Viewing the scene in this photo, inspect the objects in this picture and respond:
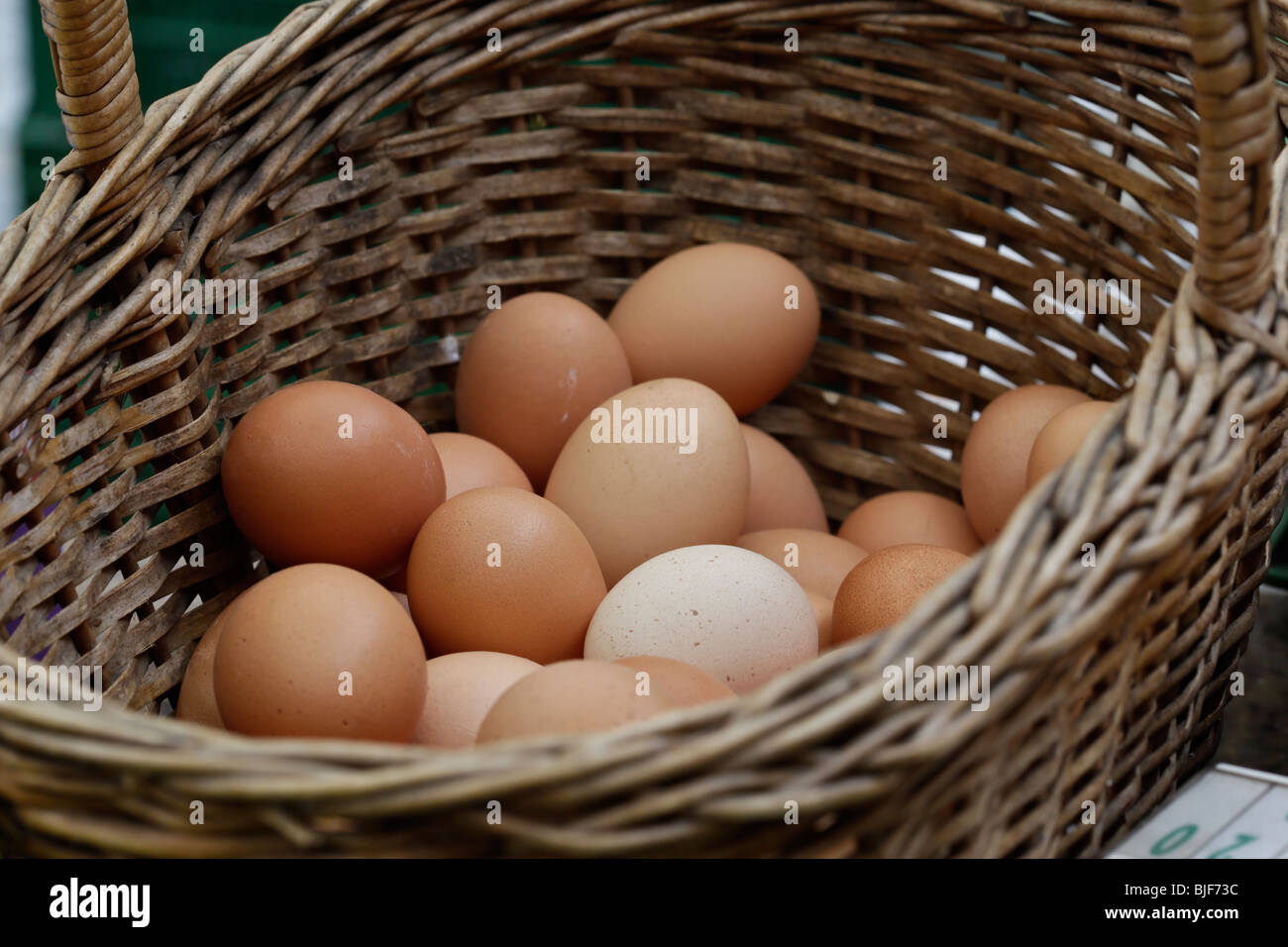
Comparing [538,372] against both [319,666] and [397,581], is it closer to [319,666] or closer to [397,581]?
[397,581]

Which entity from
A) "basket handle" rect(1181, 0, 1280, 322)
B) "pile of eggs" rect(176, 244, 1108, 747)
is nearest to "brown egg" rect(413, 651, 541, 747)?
"pile of eggs" rect(176, 244, 1108, 747)

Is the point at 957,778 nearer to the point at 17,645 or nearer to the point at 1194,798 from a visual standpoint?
the point at 1194,798

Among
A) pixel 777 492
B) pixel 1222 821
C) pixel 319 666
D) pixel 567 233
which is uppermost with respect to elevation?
pixel 567 233

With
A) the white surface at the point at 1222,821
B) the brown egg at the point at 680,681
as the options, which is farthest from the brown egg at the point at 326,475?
the white surface at the point at 1222,821

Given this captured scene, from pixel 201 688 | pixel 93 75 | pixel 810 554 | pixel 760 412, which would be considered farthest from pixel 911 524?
pixel 93 75

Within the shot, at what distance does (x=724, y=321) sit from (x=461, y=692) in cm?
44

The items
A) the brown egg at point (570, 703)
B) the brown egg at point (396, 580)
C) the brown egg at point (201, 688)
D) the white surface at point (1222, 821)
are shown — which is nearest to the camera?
the brown egg at point (570, 703)

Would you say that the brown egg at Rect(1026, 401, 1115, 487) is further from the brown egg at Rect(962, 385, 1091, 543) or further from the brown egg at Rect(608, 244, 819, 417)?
the brown egg at Rect(608, 244, 819, 417)

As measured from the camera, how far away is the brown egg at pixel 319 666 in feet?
2.34

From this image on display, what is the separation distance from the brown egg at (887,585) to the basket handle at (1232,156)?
0.78 ft

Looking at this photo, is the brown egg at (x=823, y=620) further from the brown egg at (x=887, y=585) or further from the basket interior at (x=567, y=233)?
the basket interior at (x=567, y=233)

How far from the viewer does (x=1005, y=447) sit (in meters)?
0.99

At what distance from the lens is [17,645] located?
75 cm
